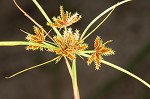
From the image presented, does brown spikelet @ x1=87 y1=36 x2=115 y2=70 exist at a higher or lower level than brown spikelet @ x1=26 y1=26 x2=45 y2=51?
lower

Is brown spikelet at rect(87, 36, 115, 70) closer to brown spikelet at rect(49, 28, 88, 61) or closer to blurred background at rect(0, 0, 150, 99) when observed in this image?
brown spikelet at rect(49, 28, 88, 61)

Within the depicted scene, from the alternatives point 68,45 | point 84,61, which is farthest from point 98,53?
point 84,61

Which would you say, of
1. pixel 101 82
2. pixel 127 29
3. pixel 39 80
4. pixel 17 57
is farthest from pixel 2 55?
pixel 127 29

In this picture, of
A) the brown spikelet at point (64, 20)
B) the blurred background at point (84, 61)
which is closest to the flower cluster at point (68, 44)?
the brown spikelet at point (64, 20)

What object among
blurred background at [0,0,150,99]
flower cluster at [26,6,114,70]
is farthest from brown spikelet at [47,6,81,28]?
blurred background at [0,0,150,99]

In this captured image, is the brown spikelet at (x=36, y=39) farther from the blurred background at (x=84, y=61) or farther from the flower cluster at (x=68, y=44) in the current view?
the blurred background at (x=84, y=61)

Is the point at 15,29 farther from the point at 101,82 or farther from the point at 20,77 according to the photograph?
the point at 101,82

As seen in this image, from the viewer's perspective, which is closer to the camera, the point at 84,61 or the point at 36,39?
the point at 36,39

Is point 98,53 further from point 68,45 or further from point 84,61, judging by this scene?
point 84,61

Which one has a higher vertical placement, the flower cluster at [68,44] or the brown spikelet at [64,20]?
the brown spikelet at [64,20]
